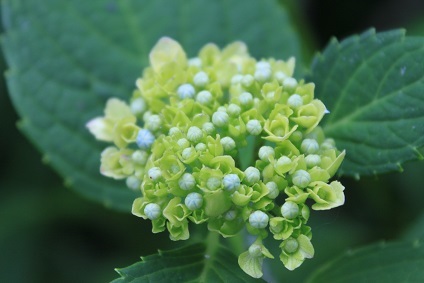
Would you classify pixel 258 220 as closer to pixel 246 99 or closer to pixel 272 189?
pixel 272 189

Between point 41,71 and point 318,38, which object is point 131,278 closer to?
point 41,71

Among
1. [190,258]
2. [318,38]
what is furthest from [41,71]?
[318,38]

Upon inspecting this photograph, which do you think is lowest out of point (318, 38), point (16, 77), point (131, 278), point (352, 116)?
point (131, 278)

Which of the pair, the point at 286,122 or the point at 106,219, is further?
the point at 106,219

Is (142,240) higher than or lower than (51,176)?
lower

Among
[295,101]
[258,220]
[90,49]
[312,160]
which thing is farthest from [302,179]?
[90,49]

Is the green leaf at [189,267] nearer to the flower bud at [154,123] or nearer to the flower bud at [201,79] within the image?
the flower bud at [154,123]
